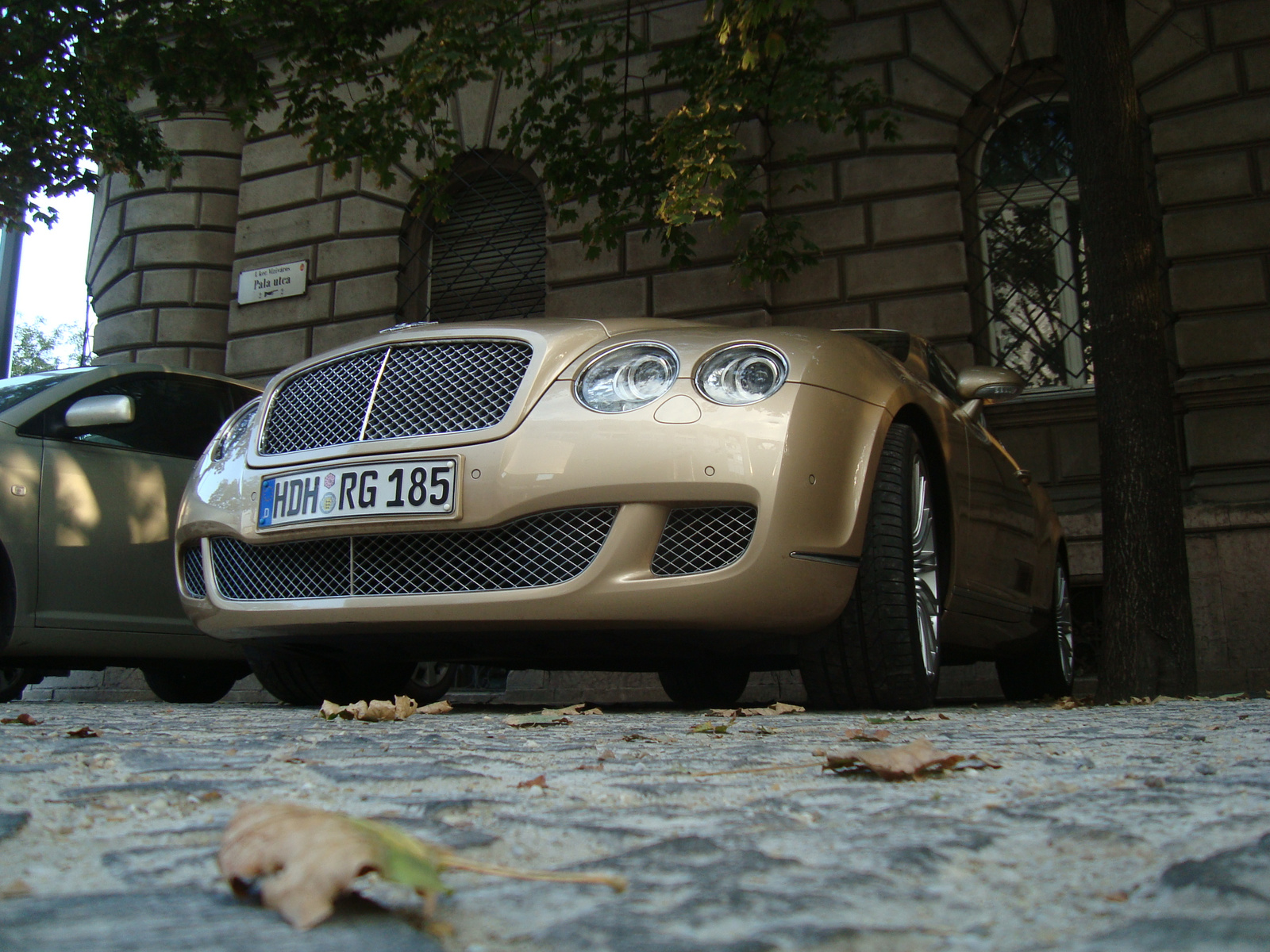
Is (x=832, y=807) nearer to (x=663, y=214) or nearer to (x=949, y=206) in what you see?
(x=663, y=214)

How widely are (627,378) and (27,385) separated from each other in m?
3.20

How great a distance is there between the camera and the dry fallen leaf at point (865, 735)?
2.07m

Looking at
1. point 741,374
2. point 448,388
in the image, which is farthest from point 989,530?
point 448,388

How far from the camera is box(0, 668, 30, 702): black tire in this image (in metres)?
6.22

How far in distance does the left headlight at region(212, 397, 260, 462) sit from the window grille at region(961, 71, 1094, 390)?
20.2ft

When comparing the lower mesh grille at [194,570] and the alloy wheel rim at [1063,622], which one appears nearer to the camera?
the lower mesh grille at [194,570]

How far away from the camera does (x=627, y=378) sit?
119 inches

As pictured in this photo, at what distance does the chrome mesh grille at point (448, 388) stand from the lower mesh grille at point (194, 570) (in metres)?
0.86

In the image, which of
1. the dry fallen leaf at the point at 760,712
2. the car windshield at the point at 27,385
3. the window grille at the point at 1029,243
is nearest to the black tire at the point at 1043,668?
the dry fallen leaf at the point at 760,712

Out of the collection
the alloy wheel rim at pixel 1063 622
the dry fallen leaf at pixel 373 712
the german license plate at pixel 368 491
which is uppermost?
the german license plate at pixel 368 491

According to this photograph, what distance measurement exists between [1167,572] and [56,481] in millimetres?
4269

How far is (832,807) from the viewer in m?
1.24

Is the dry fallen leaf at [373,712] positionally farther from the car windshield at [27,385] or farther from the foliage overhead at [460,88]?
the foliage overhead at [460,88]

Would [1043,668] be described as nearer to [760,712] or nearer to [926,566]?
[926,566]
